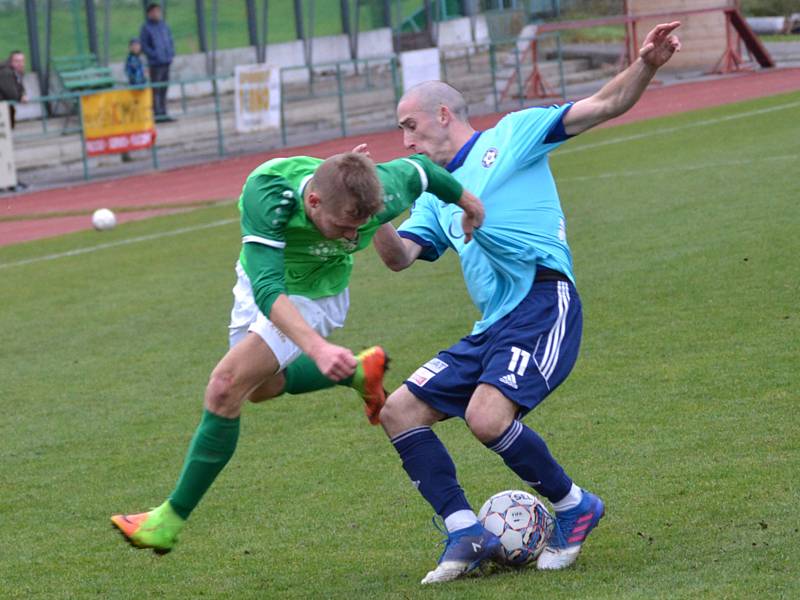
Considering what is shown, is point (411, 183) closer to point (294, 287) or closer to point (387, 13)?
point (294, 287)

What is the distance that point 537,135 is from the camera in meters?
5.25

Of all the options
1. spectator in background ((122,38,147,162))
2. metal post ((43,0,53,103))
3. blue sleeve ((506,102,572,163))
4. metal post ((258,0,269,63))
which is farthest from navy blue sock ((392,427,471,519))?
metal post ((258,0,269,63))

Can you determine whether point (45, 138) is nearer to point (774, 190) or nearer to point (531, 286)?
point (774, 190)

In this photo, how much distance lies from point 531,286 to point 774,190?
30.7ft

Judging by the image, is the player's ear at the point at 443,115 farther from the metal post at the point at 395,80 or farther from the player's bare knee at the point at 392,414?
the metal post at the point at 395,80

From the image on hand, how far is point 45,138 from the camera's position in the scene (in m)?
24.2

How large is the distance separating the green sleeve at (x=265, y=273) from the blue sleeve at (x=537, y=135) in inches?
43.6

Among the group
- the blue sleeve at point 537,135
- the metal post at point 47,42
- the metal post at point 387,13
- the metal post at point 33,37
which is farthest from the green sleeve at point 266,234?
the metal post at point 387,13

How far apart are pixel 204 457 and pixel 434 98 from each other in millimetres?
1623

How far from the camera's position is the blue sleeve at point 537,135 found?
524 cm

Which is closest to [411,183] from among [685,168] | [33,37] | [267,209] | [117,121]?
[267,209]

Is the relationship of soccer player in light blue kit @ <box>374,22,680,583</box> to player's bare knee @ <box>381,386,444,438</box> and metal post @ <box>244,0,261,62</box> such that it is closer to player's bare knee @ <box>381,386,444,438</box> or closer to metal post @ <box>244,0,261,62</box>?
player's bare knee @ <box>381,386,444,438</box>

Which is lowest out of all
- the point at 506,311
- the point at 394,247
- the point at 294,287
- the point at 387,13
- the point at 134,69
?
the point at 506,311

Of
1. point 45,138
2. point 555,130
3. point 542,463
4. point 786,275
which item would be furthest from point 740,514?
point 45,138
